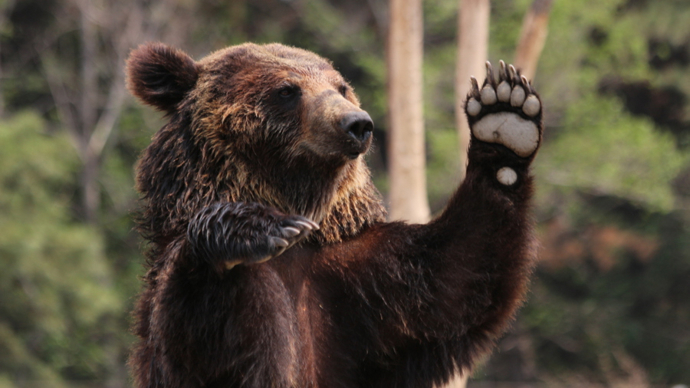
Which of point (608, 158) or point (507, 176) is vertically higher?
point (608, 158)

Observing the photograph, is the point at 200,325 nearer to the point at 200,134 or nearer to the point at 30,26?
the point at 200,134

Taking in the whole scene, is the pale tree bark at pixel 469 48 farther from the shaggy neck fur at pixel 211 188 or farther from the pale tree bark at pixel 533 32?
the shaggy neck fur at pixel 211 188

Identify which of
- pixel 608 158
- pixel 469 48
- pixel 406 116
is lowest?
pixel 608 158

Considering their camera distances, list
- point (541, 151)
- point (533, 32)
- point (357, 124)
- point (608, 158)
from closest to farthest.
Result: point (357, 124), point (533, 32), point (608, 158), point (541, 151)

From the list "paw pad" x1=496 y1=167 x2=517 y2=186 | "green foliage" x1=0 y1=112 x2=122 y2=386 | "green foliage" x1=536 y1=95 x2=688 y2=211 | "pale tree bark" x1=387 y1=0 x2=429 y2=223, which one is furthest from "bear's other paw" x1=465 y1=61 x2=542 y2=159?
"green foliage" x1=536 y1=95 x2=688 y2=211

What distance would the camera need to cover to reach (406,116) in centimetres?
837

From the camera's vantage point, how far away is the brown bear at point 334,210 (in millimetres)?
3697

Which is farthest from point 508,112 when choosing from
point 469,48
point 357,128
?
point 469,48

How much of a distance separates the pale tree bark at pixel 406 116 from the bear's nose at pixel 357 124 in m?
4.64

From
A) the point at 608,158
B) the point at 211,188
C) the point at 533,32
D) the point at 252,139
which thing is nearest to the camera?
the point at 211,188

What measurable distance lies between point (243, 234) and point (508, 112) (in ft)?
4.83

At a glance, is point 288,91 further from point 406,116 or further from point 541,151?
point 541,151

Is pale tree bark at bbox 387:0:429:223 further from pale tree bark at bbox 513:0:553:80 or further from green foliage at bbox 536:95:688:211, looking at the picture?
green foliage at bbox 536:95:688:211

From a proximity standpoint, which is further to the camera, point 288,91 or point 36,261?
point 36,261
